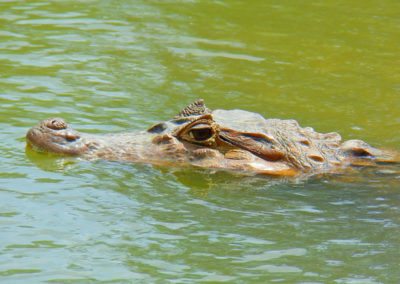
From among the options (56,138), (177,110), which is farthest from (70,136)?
(177,110)

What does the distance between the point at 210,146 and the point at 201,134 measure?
0.52 ft

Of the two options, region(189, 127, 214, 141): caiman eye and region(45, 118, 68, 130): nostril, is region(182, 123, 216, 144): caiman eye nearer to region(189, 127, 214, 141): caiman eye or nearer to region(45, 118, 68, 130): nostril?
region(189, 127, 214, 141): caiman eye

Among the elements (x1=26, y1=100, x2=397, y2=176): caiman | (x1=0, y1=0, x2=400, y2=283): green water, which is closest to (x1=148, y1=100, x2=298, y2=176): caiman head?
(x1=26, y1=100, x2=397, y2=176): caiman

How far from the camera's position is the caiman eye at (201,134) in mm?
9734

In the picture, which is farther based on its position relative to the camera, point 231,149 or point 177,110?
point 177,110

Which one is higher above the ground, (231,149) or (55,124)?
(55,124)

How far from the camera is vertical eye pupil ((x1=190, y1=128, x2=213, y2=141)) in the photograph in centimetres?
973

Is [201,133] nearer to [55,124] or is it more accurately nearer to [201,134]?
[201,134]

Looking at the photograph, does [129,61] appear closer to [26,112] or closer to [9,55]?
[9,55]

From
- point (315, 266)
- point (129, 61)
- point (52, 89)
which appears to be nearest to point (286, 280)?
point (315, 266)

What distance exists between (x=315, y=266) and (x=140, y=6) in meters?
10.3

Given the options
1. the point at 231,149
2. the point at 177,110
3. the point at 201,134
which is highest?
the point at 177,110

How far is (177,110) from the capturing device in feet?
39.2

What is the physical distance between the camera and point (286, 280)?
6969mm
